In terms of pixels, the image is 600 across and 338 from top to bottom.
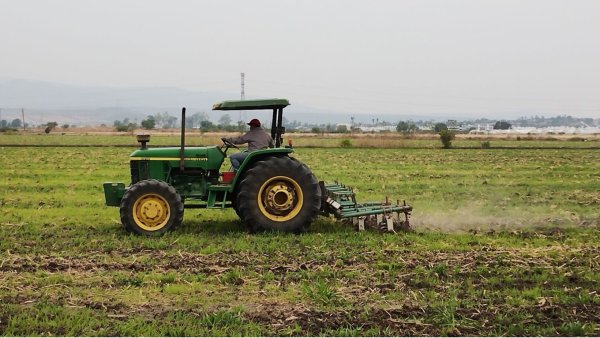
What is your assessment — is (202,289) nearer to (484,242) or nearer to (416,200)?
(484,242)

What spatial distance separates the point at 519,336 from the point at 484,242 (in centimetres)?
412

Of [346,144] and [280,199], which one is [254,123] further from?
[346,144]

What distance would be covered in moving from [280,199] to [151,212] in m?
2.10

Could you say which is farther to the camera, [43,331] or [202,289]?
[202,289]

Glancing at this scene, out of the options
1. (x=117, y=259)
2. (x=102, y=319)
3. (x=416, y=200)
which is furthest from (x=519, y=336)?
(x=416, y=200)

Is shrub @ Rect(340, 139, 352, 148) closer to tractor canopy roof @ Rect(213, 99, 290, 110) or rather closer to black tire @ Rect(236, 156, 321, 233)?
tractor canopy roof @ Rect(213, 99, 290, 110)

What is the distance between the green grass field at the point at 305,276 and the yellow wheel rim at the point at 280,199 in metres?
0.41

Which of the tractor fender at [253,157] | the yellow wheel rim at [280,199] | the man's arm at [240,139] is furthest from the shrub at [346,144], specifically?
the yellow wheel rim at [280,199]

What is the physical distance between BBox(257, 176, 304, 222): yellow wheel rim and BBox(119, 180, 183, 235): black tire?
1.37 meters

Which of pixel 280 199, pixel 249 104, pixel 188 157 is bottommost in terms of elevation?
pixel 280 199

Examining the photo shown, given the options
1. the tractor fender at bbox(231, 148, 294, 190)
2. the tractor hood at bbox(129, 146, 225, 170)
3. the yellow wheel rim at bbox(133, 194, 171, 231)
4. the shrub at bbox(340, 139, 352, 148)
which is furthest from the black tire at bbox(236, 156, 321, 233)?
the shrub at bbox(340, 139, 352, 148)

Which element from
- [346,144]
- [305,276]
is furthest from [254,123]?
[346,144]

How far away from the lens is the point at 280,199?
10039 mm

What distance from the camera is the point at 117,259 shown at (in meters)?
8.27
